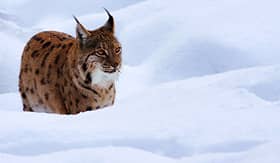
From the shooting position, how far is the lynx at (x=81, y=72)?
537 cm

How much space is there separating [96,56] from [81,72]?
0.47ft

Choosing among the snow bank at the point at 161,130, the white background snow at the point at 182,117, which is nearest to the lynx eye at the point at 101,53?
the white background snow at the point at 182,117

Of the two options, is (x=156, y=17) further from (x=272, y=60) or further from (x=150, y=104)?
(x=150, y=104)

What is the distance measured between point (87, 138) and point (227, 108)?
72cm

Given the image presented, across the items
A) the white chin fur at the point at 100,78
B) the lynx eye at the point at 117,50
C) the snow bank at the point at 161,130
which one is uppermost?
the snow bank at the point at 161,130

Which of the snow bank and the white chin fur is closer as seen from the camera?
the snow bank

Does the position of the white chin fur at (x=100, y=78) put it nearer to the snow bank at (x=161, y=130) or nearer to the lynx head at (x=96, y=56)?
the lynx head at (x=96, y=56)

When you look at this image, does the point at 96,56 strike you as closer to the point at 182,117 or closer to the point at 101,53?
the point at 101,53

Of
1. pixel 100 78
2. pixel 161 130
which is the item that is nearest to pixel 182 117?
pixel 161 130

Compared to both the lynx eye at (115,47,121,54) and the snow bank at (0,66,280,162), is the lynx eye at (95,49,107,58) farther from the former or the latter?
the snow bank at (0,66,280,162)

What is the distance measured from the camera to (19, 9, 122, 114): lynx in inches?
211

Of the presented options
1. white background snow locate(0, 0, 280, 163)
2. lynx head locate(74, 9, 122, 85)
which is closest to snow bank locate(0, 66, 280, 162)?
white background snow locate(0, 0, 280, 163)

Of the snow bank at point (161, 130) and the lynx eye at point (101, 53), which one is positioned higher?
the snow bank at point (161, 130)

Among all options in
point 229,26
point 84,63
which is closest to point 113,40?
point 84,63
